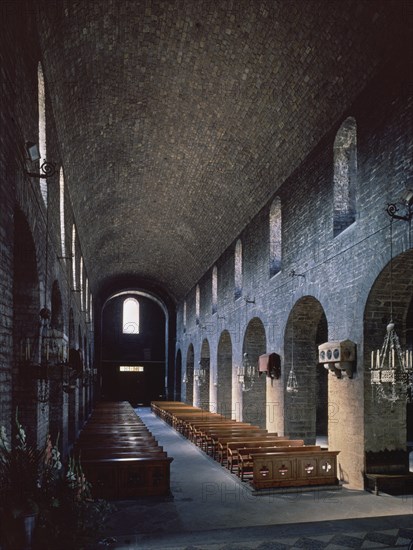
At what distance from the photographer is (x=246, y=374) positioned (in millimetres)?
18672

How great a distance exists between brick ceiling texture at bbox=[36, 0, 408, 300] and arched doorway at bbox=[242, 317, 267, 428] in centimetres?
386

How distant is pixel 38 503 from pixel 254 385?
554 inches

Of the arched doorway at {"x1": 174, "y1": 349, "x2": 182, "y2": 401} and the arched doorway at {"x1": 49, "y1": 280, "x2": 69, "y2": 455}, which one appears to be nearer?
the arched doorway at {"x1": 49, "y1": 280, "x2": 69, "y2": 455}

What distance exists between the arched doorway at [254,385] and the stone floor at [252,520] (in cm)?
668

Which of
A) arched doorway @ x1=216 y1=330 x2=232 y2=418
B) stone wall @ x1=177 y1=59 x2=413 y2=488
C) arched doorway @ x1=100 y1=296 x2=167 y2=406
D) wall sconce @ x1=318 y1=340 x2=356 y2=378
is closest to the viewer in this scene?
stone wall @ x1=177 y1=59 x2=413 y2=488

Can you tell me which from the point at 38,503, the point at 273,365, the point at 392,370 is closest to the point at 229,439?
the point at 273,365

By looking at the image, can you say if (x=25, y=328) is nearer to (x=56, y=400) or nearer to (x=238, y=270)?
(x=56, y=400)

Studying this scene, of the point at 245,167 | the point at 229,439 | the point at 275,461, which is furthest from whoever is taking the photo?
the point at 245,167

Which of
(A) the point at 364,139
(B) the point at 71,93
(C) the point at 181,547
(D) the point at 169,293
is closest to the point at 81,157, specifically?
(B) the point at 71,93

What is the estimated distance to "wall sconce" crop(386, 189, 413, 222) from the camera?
29.5ft

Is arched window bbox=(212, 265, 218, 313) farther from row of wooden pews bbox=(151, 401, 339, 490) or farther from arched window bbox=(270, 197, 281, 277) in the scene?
row of wooden pews bbox=(151, 401, 339, 490)

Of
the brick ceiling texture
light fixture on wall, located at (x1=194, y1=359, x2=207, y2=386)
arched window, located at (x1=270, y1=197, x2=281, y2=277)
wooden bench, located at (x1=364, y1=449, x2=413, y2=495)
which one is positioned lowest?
wooden bench, located at (x1=364, y1=449, x2=413, y2=495)

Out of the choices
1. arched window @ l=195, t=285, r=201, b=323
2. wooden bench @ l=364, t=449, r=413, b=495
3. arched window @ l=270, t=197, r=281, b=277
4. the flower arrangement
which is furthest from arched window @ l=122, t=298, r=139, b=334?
the flower arrangement

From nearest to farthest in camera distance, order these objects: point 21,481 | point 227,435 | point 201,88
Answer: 1. point 21,481
2. point 201,88
3. point 227,435
